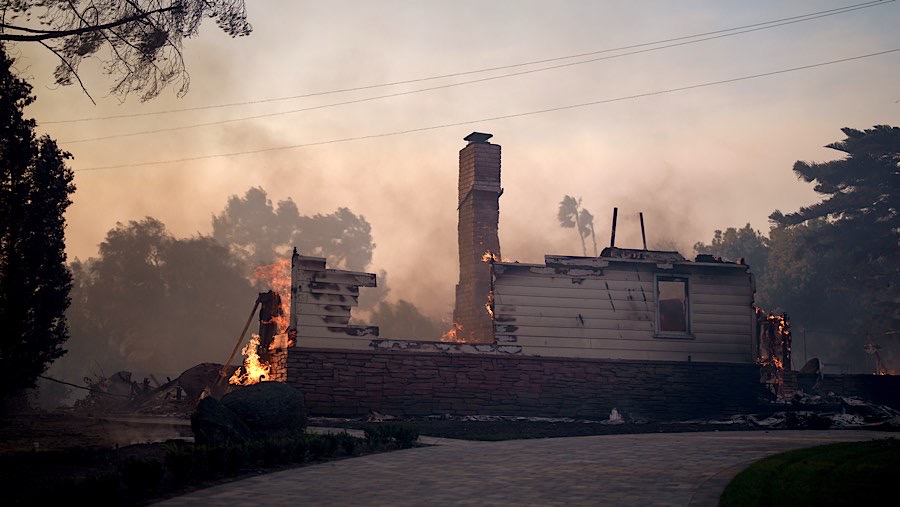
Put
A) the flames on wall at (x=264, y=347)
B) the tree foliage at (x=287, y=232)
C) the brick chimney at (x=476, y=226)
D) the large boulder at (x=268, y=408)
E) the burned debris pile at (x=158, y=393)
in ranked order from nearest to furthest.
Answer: the large boulder at (x=268, y=408) < the flames on wall at (x=264, y=347) < the burned debris pile at (x=158, y=393) < the brick chimney at (x=476, y=226) < the tree foliage at (x=287, y=232)

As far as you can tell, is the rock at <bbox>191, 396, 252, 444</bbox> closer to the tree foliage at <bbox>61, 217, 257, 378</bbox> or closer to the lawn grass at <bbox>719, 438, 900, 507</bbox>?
the lawn grass at <bbox>719, 438, 900, 507</bbox>

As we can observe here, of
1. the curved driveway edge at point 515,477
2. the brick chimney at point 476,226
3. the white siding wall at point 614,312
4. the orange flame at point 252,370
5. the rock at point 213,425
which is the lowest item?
the curved driveway edge at point 515,477

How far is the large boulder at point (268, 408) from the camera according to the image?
1438cm

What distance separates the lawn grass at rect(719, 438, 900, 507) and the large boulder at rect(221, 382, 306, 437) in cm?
808

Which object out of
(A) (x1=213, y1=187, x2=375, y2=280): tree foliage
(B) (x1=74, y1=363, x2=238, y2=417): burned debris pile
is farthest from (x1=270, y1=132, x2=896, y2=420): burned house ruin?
(A) (x1=213, y1=187, x2=375, y2=280): tree foliage

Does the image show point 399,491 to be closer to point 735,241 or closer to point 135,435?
point 135,435

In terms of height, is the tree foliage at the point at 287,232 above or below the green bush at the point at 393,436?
above

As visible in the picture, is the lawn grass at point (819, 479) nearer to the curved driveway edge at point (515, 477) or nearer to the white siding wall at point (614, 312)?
the curved driveway edge at point (515, 477)

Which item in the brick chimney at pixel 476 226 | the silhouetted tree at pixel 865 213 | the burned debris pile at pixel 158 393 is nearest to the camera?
the burned debris pile at pixel 158 393

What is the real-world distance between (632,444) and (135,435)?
10389 millimetres

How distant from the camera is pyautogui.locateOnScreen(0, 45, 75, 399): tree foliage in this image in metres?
20.8

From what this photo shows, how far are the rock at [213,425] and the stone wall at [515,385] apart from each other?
8.33 meters

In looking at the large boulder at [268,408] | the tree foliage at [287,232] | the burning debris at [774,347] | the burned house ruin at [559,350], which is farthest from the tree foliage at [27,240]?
the tree foliage at [287,232]

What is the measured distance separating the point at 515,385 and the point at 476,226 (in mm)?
8611
